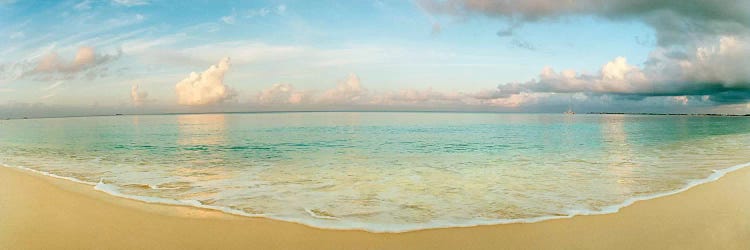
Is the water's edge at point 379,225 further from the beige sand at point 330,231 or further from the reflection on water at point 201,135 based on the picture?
the reflection on water at point 201,135

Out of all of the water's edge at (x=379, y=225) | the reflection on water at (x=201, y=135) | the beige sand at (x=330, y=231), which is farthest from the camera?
the reflection on water at (x=201, y=135)

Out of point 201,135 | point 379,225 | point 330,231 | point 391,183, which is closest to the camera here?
point 330,231

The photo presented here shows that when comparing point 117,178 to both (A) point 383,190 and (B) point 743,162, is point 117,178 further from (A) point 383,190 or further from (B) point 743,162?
(B) point 743,162

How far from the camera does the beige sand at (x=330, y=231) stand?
20.2ft

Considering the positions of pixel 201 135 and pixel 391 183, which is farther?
pixel 201 135

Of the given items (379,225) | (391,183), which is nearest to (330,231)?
(379,225)

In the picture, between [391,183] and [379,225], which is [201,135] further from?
[379,225]

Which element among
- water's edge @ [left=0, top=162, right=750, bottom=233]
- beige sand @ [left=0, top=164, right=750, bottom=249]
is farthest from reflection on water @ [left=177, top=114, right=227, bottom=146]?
beige sand @ [left=0, top=164, right=750, bottom=249]

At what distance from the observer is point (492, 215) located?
7.88m

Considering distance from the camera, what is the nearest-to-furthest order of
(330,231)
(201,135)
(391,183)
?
(330,231) < (391,183) < (201,135)

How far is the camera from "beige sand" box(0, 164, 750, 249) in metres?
6.16

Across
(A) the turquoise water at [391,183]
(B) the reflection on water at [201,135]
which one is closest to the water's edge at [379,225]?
(A) the turquoise water at [391,183]

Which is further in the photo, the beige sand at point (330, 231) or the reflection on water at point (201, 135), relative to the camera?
the reflection on water at point (201, 135)

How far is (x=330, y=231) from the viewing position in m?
6.86
